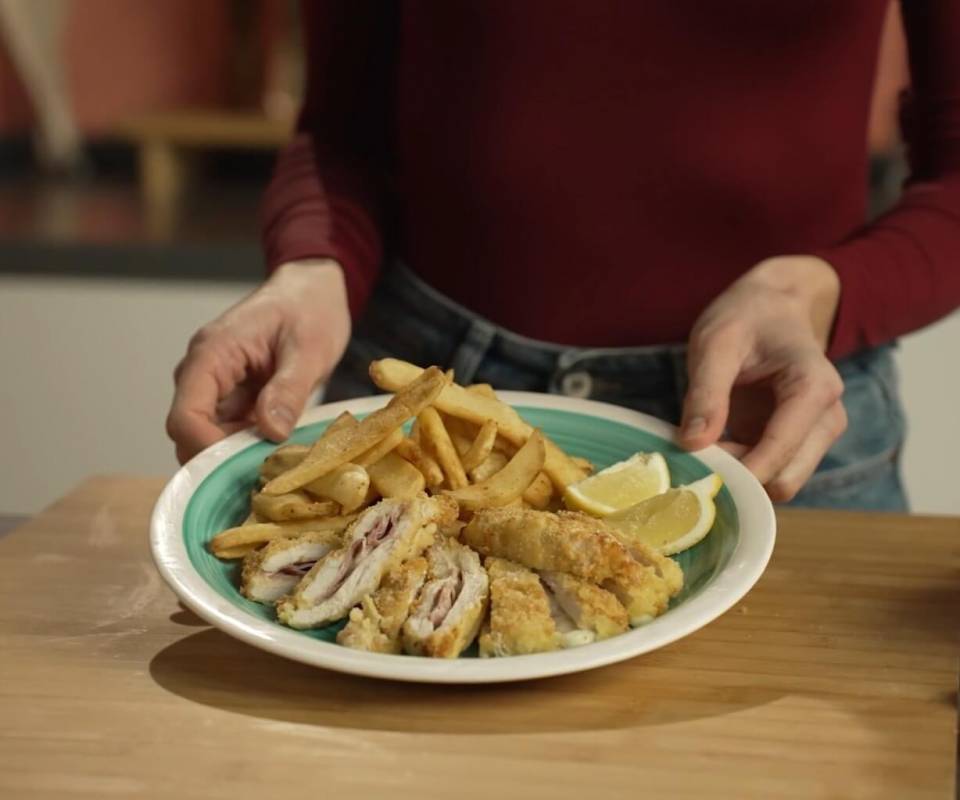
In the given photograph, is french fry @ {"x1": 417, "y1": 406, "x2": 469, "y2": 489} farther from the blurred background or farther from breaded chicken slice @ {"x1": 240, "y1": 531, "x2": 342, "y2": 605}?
the blurred background

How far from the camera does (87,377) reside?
2.77m

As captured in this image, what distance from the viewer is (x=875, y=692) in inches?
29.7

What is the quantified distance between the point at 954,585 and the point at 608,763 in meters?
0.37

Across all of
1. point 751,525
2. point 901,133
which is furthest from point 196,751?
point 901,133

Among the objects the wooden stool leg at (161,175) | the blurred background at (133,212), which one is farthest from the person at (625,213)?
the wooden stool leg at (161,175)

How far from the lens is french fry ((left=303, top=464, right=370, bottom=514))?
87 cm

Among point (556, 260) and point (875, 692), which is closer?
point (875, 692)

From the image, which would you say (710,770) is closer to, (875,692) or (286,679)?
(875,692)

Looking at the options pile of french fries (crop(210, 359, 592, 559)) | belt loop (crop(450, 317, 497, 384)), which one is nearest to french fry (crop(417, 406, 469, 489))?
pile of french fries (crop(210, 359, 592, 559))

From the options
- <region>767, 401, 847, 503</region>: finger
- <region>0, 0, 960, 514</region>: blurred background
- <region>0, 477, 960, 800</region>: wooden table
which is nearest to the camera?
<region>0, 477, 960, 800</region>: wooden table

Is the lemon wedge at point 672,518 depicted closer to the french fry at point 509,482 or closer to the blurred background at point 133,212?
the french fry at point 509,482

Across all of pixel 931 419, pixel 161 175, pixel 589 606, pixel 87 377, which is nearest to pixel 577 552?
pixel 589 606

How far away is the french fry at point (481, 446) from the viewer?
3.00ft

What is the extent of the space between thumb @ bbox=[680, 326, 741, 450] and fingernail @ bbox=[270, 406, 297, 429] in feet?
0.99
